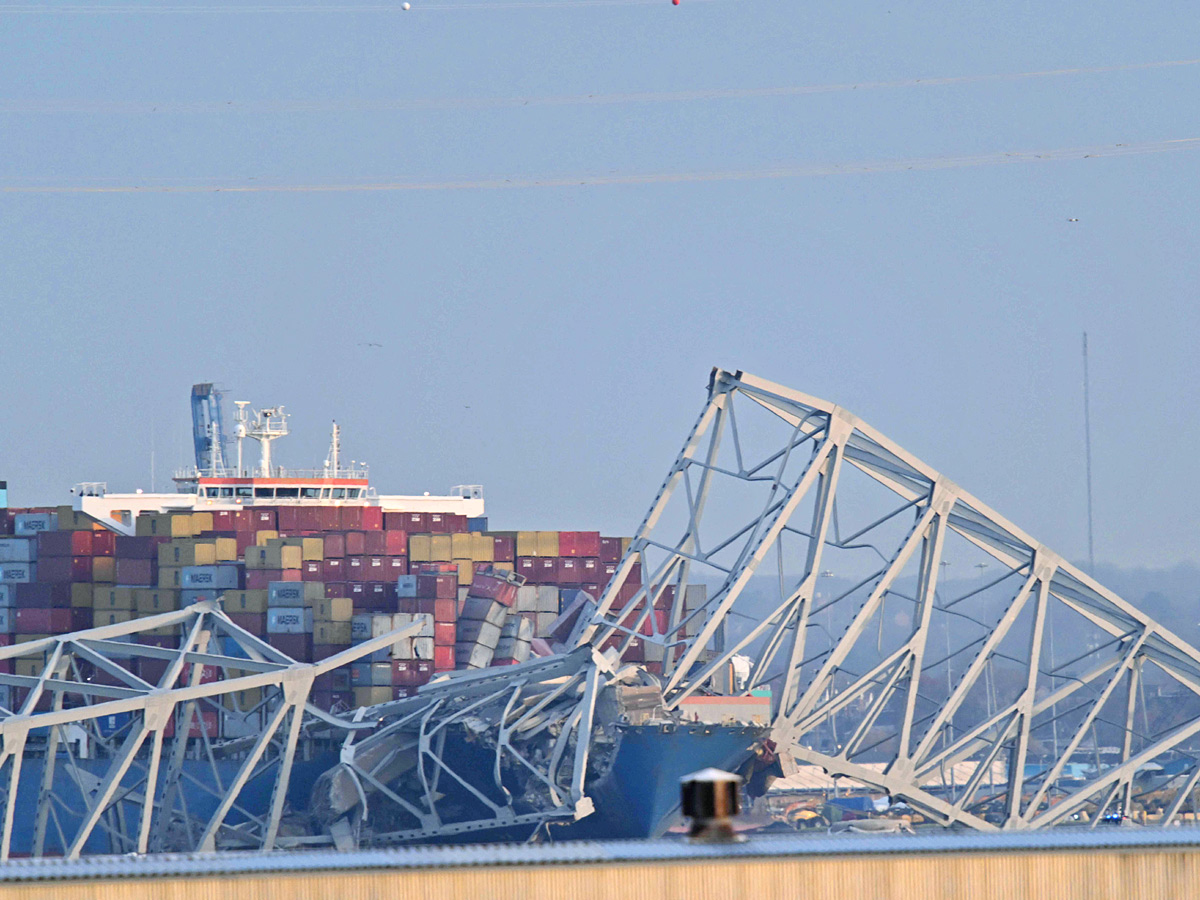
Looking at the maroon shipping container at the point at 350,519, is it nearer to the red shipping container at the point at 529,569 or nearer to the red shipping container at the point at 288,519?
the red shipping container at the point at 288,519

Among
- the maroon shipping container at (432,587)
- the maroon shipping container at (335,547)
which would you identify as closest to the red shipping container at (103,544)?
the maroon shipping container at (335,547)

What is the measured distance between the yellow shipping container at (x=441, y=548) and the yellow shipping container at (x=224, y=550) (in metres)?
8.62

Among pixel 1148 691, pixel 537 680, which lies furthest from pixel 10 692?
pixel 1148 691

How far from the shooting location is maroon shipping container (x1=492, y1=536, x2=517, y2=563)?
248 feet

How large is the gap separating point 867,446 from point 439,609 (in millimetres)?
25585

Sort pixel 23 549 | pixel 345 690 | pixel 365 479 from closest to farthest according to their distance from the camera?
pixel 345 690 → pixel 23 549 → pixel 365 479

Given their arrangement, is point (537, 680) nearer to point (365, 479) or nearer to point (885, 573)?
point (885, 573)

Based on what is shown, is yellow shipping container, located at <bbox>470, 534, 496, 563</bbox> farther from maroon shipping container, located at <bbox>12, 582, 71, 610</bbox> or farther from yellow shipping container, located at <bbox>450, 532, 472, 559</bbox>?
maroon shipping container, located at <bbox>12, 582, 71, 610</bbox>

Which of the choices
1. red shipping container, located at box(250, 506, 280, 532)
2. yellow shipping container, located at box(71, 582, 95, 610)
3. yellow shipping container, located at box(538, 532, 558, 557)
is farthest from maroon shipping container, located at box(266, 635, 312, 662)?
yellow shipping container, located at box(538, 532, 558, 557)

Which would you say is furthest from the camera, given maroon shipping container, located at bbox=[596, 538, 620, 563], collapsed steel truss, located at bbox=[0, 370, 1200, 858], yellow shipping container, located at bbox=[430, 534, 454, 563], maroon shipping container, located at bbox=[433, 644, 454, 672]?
maroon shipping container, located at bbox=[596, 538, 620, 563]

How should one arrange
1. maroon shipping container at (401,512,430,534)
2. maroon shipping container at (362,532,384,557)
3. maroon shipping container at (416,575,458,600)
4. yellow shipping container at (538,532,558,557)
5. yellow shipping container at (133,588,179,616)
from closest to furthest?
maroon shipping container at (416,575,458,600) → yellow shipping container at (133,588,179,616) → maroon shipping container at (362,532,384,557) → yellow shipping container at (538,532,558,557) → maroon shipping container at (401,512,430,534)

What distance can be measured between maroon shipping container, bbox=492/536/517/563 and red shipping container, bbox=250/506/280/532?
10191 mm

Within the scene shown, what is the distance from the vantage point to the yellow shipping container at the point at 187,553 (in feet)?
240

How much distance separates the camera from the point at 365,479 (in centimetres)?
8450
